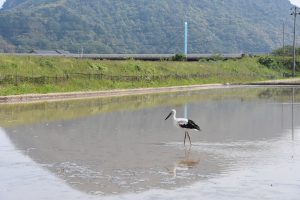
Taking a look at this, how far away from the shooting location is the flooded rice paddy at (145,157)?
32.0 ft

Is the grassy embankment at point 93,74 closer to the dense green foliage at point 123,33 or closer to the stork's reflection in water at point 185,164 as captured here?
the stork's reflection in water at point 185,164

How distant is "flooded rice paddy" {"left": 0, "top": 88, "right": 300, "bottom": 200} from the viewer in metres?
9.77

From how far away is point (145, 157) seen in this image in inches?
516

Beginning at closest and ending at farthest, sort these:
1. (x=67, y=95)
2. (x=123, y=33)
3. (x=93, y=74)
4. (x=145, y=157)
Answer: (x=145, y=157) < (x=67, y=95) < (x=93, y=74) < (x=123, y=33)

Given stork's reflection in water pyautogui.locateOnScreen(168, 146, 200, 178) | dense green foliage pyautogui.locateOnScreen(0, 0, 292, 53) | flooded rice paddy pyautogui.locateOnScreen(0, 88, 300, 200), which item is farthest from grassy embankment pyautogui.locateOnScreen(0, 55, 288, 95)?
dense green foliage pyautogui.locateOnScreen(0, 0, 292, 53)

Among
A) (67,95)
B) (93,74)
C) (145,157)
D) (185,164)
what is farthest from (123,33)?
(185,164)

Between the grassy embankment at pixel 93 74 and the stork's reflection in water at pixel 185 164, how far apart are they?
73.6 feet

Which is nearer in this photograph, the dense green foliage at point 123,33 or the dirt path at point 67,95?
the dirt path at point 67,95

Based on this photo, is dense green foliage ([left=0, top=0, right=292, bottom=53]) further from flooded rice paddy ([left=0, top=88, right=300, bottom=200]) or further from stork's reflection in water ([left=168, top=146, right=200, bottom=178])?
stork's reflection in water ([left=168, top=146, right=200, bottom=178])

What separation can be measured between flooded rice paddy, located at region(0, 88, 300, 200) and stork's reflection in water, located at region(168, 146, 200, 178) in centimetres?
2

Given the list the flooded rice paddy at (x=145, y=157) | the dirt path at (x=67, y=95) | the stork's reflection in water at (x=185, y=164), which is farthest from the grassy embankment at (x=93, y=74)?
the stork's reflection in water at (x=185, y=164)

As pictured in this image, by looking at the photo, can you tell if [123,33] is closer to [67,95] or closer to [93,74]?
[93,74]

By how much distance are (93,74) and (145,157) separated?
33.9 m

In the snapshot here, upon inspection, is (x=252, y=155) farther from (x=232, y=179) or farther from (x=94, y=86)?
(x=94, y=86)
